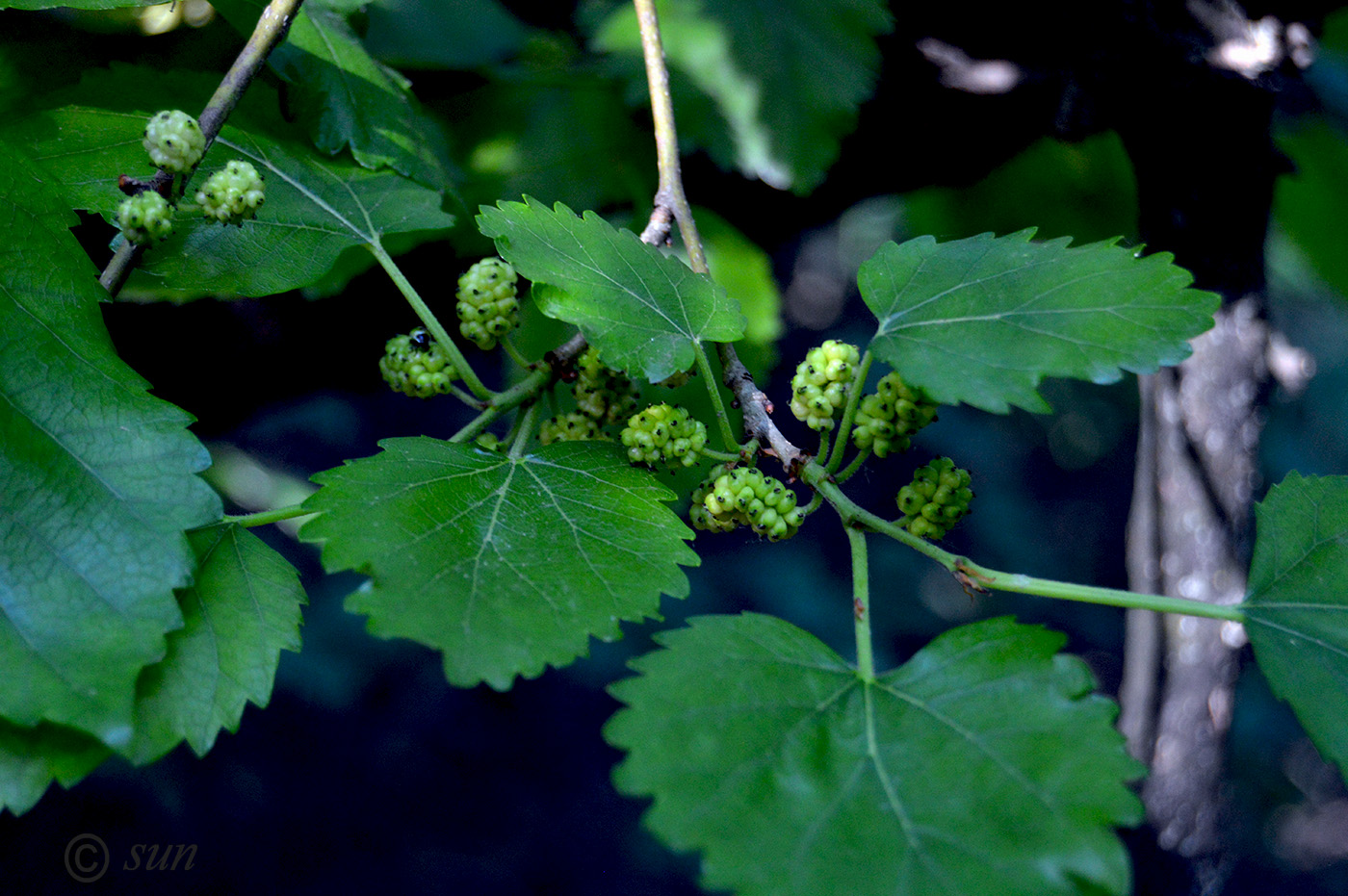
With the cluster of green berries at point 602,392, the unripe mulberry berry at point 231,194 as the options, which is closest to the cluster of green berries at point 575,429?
the cluster of green berries at point 602,392

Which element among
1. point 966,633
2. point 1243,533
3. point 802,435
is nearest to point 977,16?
point 1243,533

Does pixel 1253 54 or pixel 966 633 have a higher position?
pixel 1253 54

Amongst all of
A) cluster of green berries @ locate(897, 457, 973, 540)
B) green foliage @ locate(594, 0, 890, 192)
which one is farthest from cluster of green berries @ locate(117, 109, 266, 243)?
green foliage @ locate(594, 0, 890, 192)

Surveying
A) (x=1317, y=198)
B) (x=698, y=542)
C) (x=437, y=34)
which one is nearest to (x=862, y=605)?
(x=437, y=34)

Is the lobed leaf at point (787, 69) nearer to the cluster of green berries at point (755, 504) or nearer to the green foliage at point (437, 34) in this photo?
the green foliage at point (437, 34)

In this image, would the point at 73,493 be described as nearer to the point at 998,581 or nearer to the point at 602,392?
the point at 602,392

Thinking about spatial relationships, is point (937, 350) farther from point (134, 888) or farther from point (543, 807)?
point (543, 807)

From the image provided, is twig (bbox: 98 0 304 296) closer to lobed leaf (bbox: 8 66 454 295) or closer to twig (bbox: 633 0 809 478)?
lobed leaf (bbox: 8 66 454 295)
